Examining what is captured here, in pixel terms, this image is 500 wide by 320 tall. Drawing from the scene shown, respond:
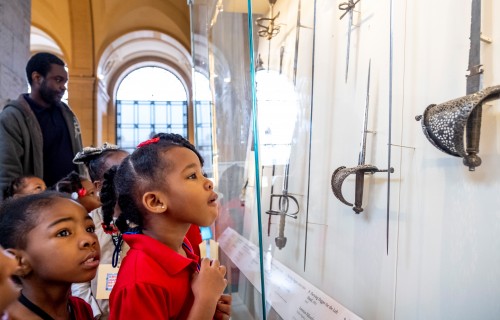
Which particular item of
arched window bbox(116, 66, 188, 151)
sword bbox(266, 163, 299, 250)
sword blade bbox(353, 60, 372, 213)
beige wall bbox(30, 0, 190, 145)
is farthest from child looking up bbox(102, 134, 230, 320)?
arched window bbox(116, 66, 188, 151)

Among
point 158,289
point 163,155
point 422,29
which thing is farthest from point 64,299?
point 422,29

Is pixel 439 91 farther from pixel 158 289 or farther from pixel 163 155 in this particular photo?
pixel 158 289

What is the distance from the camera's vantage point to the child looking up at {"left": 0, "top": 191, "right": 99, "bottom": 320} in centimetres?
83

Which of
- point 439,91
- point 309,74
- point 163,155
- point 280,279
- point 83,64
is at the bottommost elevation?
point 280,279

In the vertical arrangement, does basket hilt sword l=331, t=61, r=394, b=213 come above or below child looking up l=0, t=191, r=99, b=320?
above

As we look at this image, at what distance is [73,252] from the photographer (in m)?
0.85

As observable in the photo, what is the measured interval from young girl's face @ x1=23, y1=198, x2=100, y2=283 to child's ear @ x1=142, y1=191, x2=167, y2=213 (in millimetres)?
140

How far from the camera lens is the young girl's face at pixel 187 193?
0.93 m

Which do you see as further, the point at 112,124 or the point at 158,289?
the point at 112,124

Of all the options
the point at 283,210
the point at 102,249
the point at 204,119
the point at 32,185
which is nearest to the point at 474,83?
the point at 283,210

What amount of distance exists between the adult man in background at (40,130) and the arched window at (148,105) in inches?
365

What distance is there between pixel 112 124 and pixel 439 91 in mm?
10840

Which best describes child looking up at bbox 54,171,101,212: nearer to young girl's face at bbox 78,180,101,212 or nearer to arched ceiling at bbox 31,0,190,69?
young girl's face at bbox 78,180,101,212

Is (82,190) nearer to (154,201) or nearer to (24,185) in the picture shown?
(24,185)
